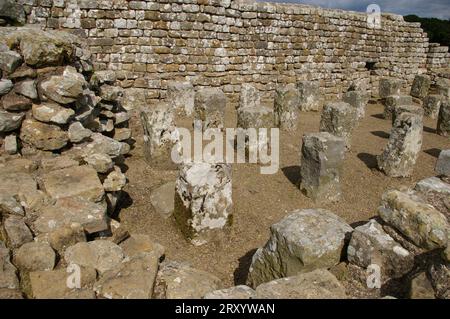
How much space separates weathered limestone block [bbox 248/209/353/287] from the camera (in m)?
3.10

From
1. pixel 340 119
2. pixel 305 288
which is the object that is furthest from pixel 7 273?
pixel 340 119

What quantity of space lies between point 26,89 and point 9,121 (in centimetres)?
42

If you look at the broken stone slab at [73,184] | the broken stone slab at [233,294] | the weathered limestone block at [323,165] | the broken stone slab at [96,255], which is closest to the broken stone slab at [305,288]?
the broken stone slab at [233,294]

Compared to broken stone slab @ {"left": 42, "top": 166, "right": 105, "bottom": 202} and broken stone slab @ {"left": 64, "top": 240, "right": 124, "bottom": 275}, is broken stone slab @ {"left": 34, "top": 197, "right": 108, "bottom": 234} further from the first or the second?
broken stone slab @ {"left": 64, "top": 240, "right": 124, "bottom": 275}

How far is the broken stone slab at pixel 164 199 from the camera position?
485cm

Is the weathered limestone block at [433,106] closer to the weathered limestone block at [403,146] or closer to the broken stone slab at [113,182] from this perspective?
the weathered limestone block at [403,146]

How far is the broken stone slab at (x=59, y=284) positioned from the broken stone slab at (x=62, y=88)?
96.5 inches

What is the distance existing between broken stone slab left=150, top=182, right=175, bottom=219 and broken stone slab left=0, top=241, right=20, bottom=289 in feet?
7.31

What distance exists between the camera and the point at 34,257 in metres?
2.75

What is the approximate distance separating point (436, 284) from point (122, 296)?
2.09 metres

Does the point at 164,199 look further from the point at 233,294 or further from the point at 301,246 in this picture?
the point at 233,294

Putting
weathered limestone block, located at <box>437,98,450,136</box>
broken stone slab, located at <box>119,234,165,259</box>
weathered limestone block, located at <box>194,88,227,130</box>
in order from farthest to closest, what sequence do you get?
weathered limestone block, located at <box>437,98,450,136</box>
weathered limestone block, located at <box>194,88,227,130</box>
broken stone slab, located at <box>119,234,165,259</box>

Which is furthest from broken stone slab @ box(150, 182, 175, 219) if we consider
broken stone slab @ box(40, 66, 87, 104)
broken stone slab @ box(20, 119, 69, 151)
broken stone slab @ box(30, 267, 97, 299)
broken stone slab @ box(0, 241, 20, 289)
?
broken stone slab @ box(0, 241, 20, 289)
